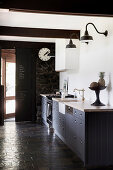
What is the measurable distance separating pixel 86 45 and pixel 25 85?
3.50m

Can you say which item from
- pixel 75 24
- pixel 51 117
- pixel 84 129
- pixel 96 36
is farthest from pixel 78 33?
pixel 84 129

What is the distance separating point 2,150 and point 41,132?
204 cm

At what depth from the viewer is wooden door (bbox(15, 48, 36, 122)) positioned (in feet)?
30.0

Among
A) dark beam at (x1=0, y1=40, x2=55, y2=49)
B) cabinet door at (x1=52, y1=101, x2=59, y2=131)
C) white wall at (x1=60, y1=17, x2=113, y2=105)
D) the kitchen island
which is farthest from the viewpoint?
dark beam at (x1=0, y1=40, x2=55, y2=49)

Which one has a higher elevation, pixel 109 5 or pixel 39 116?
pixel 109 5

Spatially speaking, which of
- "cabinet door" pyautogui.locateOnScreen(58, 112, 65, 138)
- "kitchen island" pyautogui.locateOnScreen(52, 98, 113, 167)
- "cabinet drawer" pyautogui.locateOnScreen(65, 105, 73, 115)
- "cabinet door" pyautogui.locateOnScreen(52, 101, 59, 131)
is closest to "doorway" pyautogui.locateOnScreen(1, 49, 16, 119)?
"cabinet door" pyautogui.locateOnScreen(52, 101, 59, 131)

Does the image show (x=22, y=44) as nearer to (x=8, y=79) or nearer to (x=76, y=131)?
(x=8, y=79)

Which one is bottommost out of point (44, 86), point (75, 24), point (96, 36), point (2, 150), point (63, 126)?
point (2, 150)

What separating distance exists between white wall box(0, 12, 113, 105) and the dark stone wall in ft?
7.63

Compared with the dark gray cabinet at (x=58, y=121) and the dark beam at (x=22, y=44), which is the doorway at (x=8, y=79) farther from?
the dark gray cabinet at (x=58, y=121)

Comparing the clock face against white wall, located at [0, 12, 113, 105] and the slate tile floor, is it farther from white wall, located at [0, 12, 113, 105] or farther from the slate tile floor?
the slate tile floor

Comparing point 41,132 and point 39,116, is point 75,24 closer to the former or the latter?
point 41,132

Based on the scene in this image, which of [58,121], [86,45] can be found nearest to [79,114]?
[58,121]

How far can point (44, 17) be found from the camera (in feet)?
18.7
